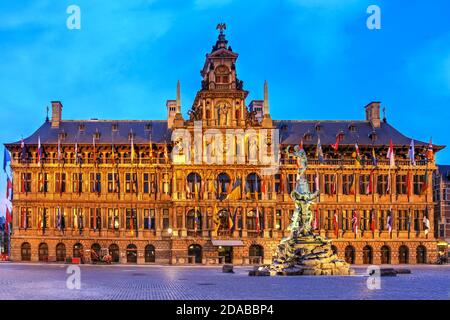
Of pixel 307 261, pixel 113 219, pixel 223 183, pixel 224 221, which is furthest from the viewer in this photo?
pixel 113 219

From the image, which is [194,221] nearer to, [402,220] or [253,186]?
[253,186]

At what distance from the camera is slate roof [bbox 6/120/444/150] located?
8400cm

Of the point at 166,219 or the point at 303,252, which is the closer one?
the point at 303,252

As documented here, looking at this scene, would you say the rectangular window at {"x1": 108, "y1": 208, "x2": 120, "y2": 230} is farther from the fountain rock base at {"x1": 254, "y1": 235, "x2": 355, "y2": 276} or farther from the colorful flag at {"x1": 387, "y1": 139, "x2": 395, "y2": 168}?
the fountain rock base at {"x1": 254, "y1": 235, "x2": 355, "y2": 276}

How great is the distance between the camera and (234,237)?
80312 millimetres

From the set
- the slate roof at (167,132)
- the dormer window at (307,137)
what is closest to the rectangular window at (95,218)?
the slate roof at (167,132)

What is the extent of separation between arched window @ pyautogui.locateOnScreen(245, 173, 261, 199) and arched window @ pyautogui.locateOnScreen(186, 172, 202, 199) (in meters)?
5.18

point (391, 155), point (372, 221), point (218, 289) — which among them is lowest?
point (218, 289)

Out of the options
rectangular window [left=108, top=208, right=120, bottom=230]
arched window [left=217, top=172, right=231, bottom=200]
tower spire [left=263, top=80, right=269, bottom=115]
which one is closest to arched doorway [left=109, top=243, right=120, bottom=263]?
rectangular window [left=108, top=208, right=120, bottom=230]

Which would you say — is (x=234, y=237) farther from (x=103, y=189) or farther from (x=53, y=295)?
(x=53, y=295)

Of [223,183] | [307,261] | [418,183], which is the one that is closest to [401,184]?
[418,183]

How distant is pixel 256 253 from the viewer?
3174 inches

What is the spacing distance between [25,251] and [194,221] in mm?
18963

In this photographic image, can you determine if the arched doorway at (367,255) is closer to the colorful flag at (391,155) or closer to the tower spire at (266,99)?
the colorful flag at (391,155)
